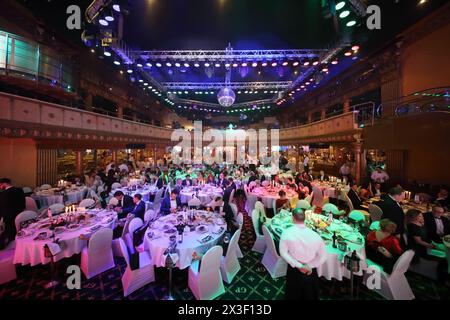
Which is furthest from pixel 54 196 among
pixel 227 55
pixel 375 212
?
pixel 375 212

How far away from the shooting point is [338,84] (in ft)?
42.6

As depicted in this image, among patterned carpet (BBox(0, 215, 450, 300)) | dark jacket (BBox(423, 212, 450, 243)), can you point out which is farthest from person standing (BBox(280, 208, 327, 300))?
dark jacket (BBox(423, 212, 450, 243))

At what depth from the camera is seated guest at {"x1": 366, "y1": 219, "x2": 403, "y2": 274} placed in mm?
3061

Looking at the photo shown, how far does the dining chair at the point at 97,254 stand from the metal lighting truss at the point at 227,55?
935cm

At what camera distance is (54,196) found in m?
6.91

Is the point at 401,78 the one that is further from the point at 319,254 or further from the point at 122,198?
the point at 122,198

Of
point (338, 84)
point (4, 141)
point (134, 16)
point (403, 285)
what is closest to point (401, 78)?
point (338, 84)

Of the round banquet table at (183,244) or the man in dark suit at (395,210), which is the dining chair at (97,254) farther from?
the man in dark suit at (395,210)

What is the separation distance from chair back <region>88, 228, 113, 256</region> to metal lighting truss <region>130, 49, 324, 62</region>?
9340 millimetres

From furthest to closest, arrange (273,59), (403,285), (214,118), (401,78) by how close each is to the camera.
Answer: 1. (214,118)
2. (273,59)
3. (401,78)
4. (403,285)

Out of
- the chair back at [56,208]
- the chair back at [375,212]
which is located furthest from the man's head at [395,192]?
the chair back at [56,208]

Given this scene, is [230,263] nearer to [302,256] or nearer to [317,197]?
[302,256]

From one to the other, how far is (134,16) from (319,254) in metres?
9.94

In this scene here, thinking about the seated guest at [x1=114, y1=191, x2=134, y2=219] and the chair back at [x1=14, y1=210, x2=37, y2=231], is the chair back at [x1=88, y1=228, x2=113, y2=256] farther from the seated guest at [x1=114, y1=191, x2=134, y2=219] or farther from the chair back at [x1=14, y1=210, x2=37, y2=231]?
the chair back at [x1=14, y1=210, x2=37, y2=231]
